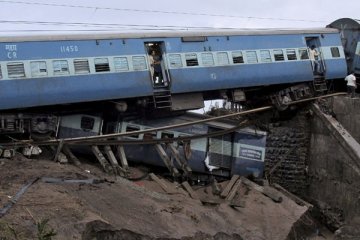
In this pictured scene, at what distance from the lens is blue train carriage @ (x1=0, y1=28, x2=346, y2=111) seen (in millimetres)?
16266

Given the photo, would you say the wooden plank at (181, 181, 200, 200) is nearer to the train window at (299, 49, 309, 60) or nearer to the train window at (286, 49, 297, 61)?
the train window at (286, 49, 297, 61)

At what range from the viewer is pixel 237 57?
65.5ft

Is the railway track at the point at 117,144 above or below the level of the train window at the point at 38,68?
below

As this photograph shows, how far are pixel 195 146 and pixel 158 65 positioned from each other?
3.45 metres

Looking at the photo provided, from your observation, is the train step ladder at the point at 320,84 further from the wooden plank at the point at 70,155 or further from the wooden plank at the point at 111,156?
the wooden plank at the point at 70,155

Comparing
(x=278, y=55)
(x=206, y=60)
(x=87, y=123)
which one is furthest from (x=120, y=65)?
(x=278, y=55)

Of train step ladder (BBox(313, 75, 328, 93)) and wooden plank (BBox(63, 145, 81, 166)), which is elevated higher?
train step ladder (BBox(313, 75, 328, 93))

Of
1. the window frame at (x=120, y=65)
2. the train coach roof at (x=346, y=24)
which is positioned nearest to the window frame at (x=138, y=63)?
the window frame at (x=120, y=65)

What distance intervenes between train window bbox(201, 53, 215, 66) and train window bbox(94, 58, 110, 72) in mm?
3634

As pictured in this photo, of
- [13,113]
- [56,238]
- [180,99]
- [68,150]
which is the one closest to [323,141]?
[180,99]

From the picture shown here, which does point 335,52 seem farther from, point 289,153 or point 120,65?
point 120,65

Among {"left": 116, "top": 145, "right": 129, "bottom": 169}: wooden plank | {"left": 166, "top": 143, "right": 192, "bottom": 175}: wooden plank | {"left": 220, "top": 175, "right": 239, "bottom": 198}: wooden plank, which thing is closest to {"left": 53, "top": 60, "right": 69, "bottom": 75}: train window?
{"left": 116, "top": 145, "right": 129, "bottom": 169}: wooden plank

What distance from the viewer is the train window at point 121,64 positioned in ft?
58.0

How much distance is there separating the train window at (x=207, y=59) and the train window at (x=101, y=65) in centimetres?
363
